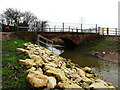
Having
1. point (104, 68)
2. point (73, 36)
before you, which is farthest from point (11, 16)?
point (104, 68)

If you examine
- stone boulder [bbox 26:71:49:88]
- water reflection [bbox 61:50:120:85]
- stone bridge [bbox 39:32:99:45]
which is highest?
stone bridge [bbox 39:32:99:45]

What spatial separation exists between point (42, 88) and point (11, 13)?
21.0 metres

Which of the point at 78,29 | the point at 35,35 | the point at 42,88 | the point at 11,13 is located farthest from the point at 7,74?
the point at 11,13

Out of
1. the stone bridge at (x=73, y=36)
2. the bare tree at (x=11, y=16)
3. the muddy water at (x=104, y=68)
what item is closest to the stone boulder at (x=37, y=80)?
the muddy water at (x=104, y=68)

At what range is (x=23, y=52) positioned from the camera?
195 inches

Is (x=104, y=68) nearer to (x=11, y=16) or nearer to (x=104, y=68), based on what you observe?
(x=104, y=68)

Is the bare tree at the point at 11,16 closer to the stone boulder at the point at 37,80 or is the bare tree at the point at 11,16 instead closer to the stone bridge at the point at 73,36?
the stone bridge at the point at 73,36

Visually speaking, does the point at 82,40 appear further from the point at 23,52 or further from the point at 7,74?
the point at 7,74

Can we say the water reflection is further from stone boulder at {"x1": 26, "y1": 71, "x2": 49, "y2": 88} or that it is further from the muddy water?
stone boulder at {"x1": 26, "y1": 71, "x2": 49, "y2": 88}

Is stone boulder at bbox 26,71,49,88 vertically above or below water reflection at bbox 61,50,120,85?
above

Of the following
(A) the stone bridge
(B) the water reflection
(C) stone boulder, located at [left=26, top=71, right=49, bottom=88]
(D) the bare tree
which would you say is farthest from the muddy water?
(D) the bare tree

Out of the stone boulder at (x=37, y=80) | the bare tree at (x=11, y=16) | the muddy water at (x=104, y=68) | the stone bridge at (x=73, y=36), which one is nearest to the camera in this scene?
the stone boulder at (x=37, y=80)

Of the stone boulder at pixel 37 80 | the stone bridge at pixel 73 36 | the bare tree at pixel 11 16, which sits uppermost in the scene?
the bare tree at pixel 11 16

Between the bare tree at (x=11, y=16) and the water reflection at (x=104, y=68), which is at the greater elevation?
the bare tree at (x=11, y=16)
